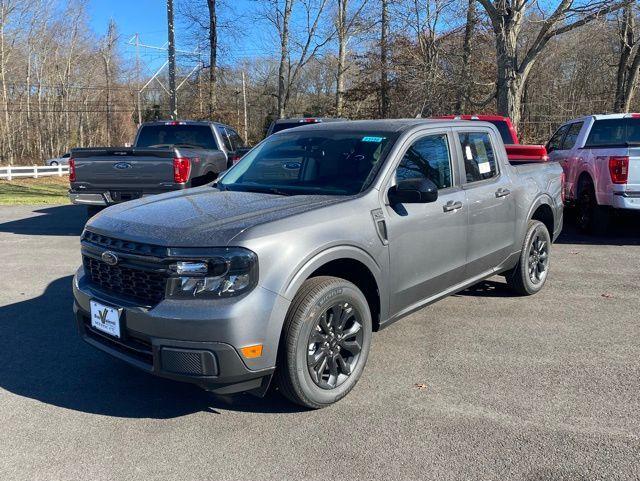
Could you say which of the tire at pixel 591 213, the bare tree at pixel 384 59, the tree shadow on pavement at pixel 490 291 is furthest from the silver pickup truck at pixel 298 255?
the bare tree at pixel 384 59

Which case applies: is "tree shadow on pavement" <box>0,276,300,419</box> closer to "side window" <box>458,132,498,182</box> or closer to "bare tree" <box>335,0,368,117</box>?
"side window" <box>458,132,498,182</box>

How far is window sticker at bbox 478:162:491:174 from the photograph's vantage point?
5.08 meters

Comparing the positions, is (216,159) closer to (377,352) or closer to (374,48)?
(377,352)

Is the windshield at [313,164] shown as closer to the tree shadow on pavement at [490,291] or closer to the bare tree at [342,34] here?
the tree shadow on pavement at [490,291]

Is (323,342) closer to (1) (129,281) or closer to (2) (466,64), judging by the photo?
(1) (129,281)

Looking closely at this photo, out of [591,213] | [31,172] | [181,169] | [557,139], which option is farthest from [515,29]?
[31,172]

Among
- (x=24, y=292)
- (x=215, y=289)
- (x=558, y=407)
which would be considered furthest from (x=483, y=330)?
(x=24, y=292)

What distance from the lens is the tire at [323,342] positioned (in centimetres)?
326

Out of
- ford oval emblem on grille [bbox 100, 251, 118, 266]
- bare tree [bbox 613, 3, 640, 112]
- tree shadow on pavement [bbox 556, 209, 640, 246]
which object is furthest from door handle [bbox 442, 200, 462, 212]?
bare tree [bbox 613, 3, 640, 112]

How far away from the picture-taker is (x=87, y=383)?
12.9 ft

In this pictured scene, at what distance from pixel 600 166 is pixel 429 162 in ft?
17.4

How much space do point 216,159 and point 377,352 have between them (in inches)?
254

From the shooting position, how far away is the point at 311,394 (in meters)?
3.40

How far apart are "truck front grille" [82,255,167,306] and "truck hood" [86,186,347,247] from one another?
200mm
